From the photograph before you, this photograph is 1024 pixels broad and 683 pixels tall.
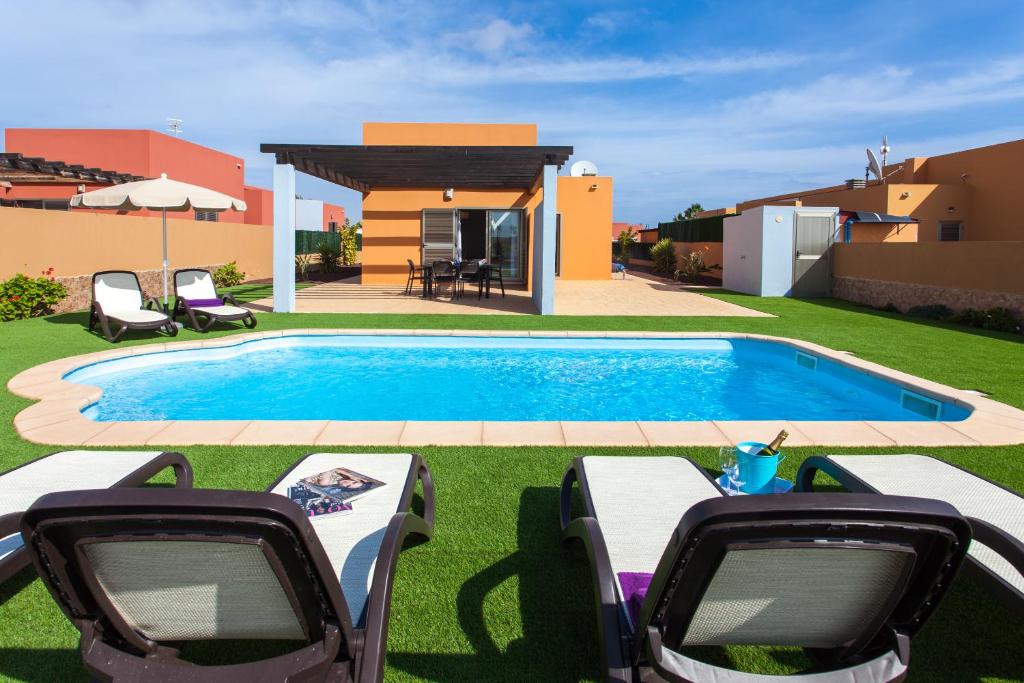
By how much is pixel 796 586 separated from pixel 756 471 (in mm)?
2139

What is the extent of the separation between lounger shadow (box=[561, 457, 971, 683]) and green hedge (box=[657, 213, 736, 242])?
833 inches

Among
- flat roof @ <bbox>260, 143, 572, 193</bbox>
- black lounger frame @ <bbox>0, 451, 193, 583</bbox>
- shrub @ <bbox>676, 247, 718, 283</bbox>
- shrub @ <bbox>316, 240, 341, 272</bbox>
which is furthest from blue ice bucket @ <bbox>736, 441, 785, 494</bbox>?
shrub @ <bbox>316, 240, 341, 272</bbox>

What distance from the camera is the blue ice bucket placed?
378 cm

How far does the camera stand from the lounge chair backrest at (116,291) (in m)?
9.73

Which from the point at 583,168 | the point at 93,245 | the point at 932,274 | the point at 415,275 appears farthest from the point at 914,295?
the point at 93,245

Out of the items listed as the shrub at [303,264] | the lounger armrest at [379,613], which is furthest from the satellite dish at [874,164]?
the lounger armrest at [379,613]

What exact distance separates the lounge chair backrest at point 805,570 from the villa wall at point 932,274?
482 inches

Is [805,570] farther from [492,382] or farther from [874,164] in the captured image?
[874,164]

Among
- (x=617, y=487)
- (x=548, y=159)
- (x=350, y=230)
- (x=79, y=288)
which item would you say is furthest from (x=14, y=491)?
(x=350, y=230)

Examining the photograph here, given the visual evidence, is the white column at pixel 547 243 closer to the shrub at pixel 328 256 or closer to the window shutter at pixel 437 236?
the window shutter at pixel 437 236

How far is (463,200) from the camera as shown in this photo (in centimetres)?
1877

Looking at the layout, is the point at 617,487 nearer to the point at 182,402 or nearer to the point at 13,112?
the point at 182,402

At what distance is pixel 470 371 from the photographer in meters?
8.85

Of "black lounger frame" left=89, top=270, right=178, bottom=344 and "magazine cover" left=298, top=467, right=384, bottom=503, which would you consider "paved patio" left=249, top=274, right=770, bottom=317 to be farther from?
"magazine cover" left=298, top=467, right=384, bottom=503
